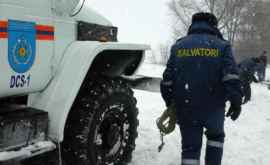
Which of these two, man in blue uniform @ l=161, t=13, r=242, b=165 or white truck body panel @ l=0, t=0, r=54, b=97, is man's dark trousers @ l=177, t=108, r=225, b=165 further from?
white truck body panel @ l=0, t=0, r=54, b=97

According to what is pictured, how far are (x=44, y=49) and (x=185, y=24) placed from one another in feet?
139

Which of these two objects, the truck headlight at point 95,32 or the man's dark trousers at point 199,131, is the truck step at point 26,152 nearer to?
the truck headlight at point 95,32

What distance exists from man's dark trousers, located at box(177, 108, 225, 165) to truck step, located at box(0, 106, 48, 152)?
133 centimetres

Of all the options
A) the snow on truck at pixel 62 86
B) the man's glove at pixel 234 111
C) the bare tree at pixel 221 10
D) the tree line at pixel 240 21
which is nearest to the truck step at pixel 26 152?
the snow on truck at pixel 62 86

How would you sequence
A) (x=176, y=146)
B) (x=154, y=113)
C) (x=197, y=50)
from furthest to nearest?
(x=154, y=113)
(x=176, y=146)
(x=197, y=50)

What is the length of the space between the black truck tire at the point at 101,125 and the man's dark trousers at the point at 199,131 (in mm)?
641

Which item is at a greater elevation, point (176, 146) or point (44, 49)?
point (44, 49)

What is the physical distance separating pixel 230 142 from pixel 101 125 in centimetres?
279

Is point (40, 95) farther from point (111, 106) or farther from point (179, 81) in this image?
point (179, 81)

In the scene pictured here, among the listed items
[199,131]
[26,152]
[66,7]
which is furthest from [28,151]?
[199,131]

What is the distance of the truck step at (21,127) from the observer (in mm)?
2967

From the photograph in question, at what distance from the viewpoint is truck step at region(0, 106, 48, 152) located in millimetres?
2967

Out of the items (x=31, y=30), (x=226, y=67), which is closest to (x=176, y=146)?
(x=226, y=67)

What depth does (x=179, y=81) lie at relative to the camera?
12.0 feet
